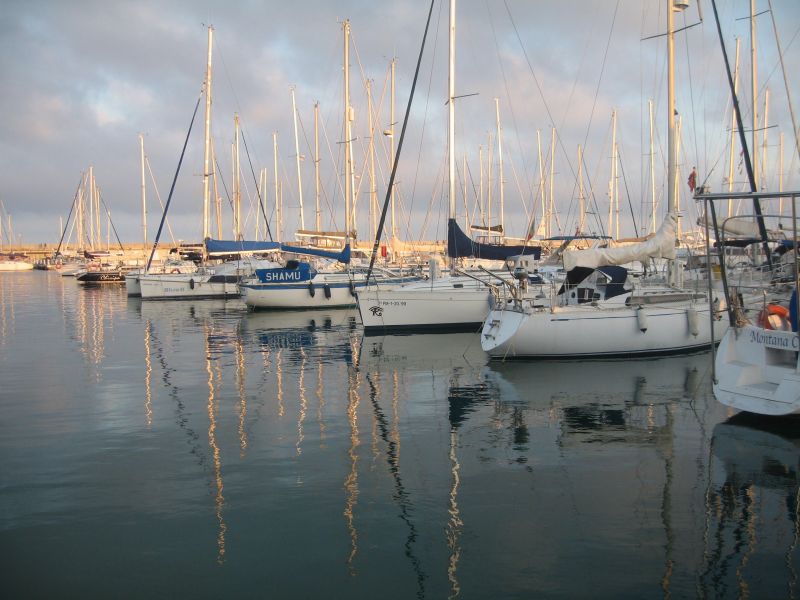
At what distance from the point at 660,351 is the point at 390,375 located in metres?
7.28

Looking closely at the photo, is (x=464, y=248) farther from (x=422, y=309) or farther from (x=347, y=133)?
(x=347, y=133)

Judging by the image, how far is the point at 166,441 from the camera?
36.6ft

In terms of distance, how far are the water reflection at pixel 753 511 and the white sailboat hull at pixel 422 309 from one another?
44.8 ft

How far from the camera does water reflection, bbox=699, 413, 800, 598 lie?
21.1 feet

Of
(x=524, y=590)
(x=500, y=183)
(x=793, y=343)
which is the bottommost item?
(x=524, y=590)

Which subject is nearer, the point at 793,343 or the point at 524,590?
the point at 524,590

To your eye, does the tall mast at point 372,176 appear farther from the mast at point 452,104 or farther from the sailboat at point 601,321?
the sailboat at point 601,321

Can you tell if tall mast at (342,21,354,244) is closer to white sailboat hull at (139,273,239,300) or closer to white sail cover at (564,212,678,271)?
white sailboat hull at (139,273,239,300)

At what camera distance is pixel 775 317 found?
40.3 feet

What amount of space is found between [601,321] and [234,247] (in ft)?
97.4

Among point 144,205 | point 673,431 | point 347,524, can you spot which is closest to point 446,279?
point 673,431

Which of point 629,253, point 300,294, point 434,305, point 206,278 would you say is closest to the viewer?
point 629,253

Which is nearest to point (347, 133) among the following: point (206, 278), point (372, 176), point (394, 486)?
point (372, 176)

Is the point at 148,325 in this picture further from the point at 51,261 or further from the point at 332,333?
the point at 51,261
